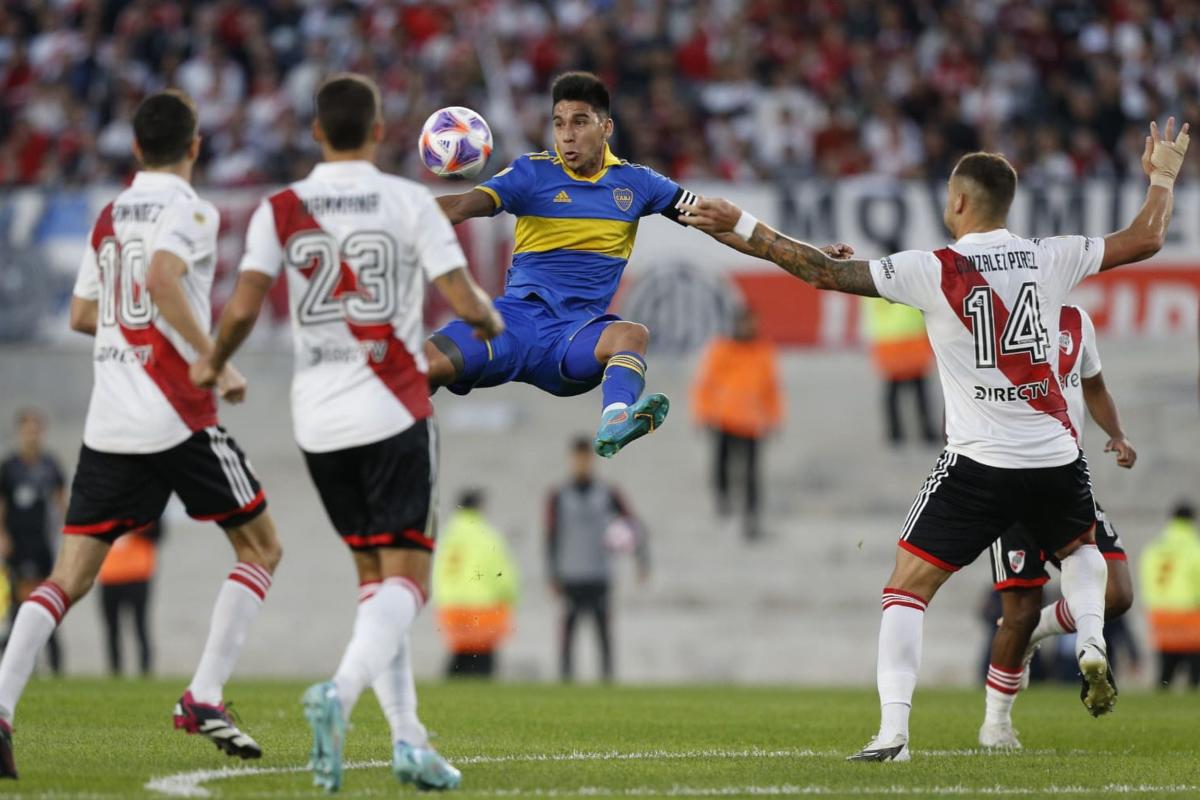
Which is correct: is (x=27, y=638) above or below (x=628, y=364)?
below

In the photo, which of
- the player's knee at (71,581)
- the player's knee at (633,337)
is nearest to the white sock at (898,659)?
the player's knee at (633,337)

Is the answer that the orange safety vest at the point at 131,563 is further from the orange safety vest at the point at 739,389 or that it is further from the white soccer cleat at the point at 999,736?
the white soccer cleat at the point at 999,736

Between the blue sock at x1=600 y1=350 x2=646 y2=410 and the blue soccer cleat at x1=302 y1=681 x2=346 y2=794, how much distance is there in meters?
2.78

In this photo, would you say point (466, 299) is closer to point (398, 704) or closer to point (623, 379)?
point (398, 704)

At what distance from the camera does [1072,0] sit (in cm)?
2438

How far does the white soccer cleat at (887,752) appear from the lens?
25.7 ft

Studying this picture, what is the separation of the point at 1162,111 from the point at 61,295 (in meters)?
13.7

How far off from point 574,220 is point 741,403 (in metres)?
11.1

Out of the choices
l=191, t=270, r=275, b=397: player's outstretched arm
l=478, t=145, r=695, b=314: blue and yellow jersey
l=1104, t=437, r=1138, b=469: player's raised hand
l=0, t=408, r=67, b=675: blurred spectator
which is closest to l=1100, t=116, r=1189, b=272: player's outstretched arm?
l=1104, t=437, r=1138, b=469: player's raised hand

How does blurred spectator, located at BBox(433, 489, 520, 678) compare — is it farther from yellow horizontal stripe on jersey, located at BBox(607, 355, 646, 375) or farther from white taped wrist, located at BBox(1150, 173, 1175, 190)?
white taped wrist, located at BBox(1150, 173, 1175, 190)

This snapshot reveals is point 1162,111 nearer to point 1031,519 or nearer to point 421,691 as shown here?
point 421,691

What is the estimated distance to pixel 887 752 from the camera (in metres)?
7.84

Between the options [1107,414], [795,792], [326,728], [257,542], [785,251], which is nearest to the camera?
[326,728]

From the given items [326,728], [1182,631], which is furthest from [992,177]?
[1182,631]
